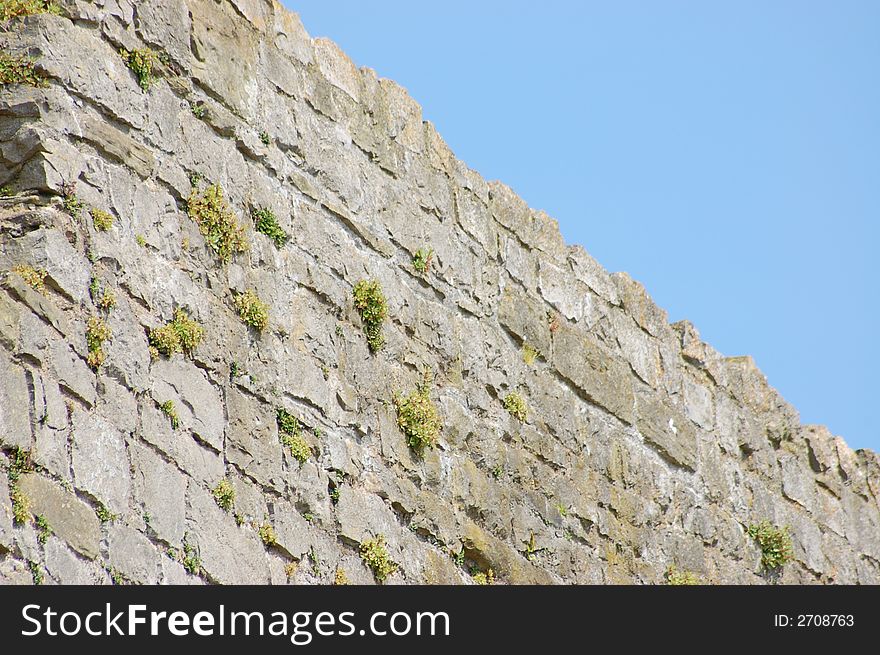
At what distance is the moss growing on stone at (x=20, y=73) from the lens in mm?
4969

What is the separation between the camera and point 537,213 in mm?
8336

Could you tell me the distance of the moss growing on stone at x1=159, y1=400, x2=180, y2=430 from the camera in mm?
5082

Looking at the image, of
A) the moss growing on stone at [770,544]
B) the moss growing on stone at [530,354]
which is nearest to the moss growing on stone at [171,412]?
the moss growing on stone at [530,354]

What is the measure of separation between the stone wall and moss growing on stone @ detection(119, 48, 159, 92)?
3 cm

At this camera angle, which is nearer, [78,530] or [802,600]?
[78,530]

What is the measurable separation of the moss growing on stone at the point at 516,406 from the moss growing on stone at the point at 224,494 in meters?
2.45

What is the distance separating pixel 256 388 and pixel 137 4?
163 centimetres

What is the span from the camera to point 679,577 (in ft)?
27.7

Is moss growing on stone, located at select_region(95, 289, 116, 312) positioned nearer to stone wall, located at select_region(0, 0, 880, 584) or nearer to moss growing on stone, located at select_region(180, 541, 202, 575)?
stone wall, located at select_region(0, 0, 880, 584)

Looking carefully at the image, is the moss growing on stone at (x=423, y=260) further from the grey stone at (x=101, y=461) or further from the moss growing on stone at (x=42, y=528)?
the moss growing on stone at (x=42, y=528)

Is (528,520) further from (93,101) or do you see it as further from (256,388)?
(93,101)

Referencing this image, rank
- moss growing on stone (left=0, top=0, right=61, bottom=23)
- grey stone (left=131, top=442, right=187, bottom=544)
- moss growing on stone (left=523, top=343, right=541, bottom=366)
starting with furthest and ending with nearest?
1. moss growing on stone (left=523, top=343, right=541, bottom=366)
2. moss growing on stone (left=0, top=0, right=61, bottom=23)
3. grey stone (left=131, top=442, right=187, bottom=544)

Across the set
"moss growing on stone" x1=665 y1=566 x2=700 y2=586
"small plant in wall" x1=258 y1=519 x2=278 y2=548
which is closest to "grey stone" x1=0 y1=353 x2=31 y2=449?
"small plant in wall" x1=258 y1=519 x2=278 y2=548

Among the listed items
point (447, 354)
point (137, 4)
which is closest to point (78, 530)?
point (137, 4)
